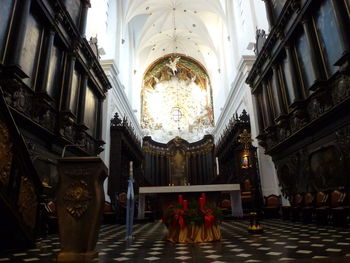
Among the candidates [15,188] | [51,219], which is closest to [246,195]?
[51,219]

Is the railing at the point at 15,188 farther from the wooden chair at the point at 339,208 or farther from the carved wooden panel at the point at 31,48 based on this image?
the wooden chair at the point at 339,208

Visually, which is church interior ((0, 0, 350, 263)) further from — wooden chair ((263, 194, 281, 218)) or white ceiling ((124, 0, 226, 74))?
white ceiling ((124, 0, 226, 74))

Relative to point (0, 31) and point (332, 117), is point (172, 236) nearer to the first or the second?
point (332, 117)

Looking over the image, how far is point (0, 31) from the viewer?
5.74 m

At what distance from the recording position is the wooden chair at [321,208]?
6.19 metres

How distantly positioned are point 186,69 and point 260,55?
16992mm

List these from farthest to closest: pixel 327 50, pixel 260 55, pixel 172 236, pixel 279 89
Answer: pixel 260 55, pixel 279 89, pixel 327 50, pixel 172 236

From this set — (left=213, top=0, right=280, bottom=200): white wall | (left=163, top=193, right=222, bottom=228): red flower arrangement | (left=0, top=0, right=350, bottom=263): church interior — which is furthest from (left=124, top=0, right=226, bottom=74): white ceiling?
(left=163, top=193, right=222, bottom=228): red flower arrangement

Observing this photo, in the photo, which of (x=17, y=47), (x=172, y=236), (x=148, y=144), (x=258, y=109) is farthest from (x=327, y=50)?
(x=148, y=144)

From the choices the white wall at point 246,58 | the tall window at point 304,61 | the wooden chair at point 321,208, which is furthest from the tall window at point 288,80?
the wooden chair at point 321,208

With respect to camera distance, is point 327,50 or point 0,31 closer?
point 0,31

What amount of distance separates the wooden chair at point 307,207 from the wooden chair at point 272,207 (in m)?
2.65

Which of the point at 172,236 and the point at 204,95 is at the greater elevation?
the point at 204,95

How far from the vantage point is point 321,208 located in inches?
245
